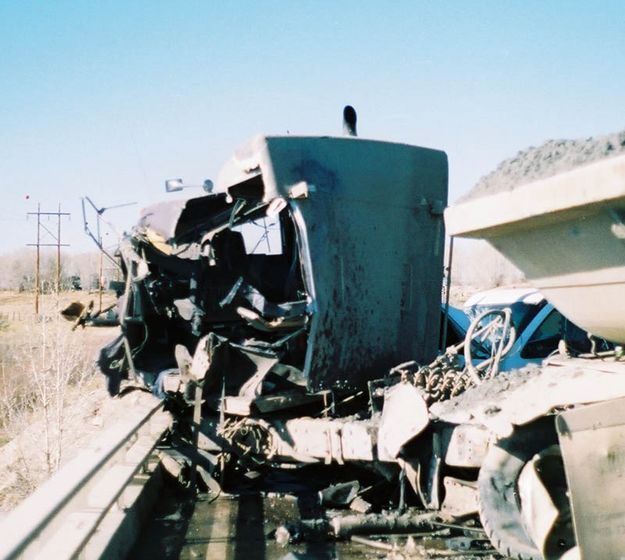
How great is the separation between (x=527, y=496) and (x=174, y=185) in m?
5.31

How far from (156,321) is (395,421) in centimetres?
384


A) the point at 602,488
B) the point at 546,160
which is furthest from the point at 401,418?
the point at 546,160

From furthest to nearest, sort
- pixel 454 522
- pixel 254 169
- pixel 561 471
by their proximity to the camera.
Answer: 1. pixel 254 169
2. pixel 454 522
3. pixel 561 471

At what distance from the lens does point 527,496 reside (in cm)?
375

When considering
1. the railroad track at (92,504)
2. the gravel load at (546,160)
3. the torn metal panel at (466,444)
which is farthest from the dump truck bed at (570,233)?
the railroad track at (92,504)

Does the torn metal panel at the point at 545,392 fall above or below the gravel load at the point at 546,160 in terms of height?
below

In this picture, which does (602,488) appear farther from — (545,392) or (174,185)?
(174,185)

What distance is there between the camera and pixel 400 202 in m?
6.61

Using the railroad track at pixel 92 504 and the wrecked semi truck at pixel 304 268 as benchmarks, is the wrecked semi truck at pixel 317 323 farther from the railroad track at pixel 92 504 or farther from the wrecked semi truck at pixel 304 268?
the railroad track at pixel 92 504

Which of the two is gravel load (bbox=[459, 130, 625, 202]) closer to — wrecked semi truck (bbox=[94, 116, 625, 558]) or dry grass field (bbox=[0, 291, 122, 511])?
wrecked semi truck (bbox=[94, 116, 625, 558])

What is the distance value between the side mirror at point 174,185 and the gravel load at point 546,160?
4659 millimetres

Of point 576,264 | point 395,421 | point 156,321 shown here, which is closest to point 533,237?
point 576,264

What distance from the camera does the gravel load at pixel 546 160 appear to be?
283cm

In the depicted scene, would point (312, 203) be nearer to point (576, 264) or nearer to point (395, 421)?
point (395, 421)
